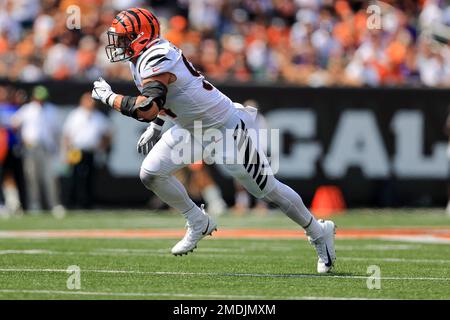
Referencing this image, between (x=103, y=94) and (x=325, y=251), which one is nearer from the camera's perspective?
(x=103, y=94)

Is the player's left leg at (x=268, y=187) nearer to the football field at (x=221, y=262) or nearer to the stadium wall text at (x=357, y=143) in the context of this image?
the football field at (x=221, y=262)

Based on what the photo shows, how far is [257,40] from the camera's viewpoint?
18.7 m

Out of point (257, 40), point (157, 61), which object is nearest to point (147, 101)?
point (157, 61)

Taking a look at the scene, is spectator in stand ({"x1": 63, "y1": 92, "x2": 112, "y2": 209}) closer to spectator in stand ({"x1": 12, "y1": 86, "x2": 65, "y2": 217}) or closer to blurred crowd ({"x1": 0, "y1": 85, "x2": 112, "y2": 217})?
blurred crowd ({"x1": 0, "y1": 85, "x2": 112, "y2": 217})

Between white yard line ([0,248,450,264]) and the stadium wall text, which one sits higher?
white yard line ([0,248,450,264])

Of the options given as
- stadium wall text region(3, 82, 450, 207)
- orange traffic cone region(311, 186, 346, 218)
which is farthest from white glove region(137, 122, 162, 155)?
stadium wall text region(3, 82, 450, 207)

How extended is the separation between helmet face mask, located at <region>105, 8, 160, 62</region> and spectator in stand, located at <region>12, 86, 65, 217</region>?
344 inches

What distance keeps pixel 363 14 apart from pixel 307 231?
41.7 feet

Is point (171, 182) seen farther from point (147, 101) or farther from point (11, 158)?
point (11, 158)

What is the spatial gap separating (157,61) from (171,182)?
37.8 inches

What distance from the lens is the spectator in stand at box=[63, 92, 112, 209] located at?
54.1ft

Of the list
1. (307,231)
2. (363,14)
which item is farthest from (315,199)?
(307,231)
